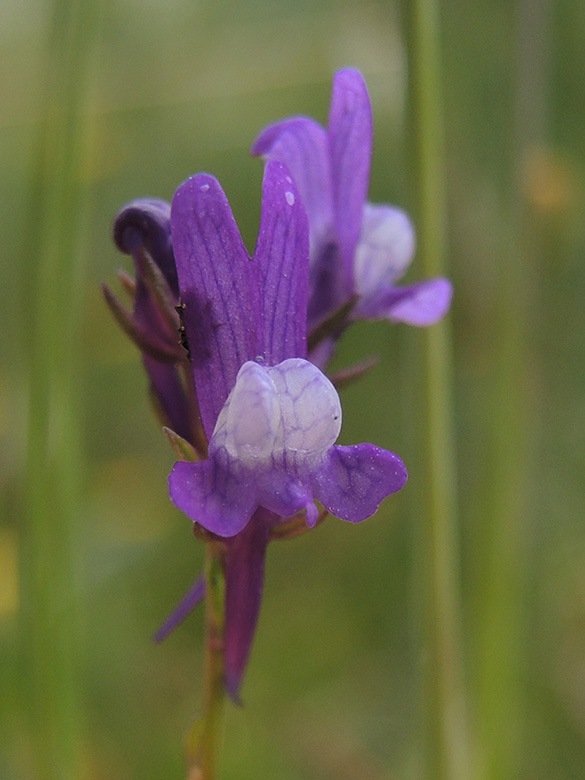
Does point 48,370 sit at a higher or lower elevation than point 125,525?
higher

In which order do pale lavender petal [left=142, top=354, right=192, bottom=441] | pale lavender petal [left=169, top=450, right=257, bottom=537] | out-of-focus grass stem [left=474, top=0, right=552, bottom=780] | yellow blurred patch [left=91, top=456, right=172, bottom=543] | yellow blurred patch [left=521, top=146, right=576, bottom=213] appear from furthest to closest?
1. yellow blurred patch [left=91, top=456, right=172, bottom=543]
2. yellow blurred patch [left=521, top=146, right=576, bottom=213]
3. out-of-focus grass stem [left=474, top=0, right=552, bottom=780]
4. pale lavender petal [left=142, top=354, right=192, bottom=441]
5. pale lavender petal [left=169, top=450, right=257, bottom=537]

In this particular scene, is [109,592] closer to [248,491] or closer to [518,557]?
[518,557]

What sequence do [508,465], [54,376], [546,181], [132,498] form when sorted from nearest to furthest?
1. [54,376]
2. [508,465]
3. [546,181]
4. [132,498]

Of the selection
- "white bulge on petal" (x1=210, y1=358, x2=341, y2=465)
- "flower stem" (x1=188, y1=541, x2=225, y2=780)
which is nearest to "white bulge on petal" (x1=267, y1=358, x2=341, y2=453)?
"white bulge on petal" (x1=210, y1=358, x2=341, y2=465)

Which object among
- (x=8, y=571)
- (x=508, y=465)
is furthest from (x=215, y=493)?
(x=8, y=571)

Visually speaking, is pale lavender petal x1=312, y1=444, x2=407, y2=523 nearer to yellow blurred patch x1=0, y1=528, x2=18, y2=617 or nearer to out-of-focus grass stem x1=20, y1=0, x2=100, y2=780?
out-of-focus grass stem x1=20, y1=0, x2=100, y2=780

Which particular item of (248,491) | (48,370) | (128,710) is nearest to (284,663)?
(128,710)

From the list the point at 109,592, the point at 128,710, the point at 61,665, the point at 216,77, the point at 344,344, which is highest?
the point at 216,77

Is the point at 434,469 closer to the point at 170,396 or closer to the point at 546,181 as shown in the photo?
the point at 170,396
